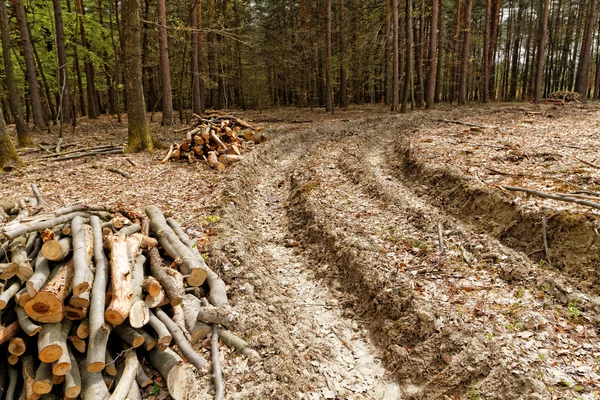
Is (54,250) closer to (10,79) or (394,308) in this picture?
(394,308)

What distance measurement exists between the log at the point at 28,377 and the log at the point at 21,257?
839 millimetres

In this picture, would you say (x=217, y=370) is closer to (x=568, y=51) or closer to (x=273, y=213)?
(x=273, y=213)

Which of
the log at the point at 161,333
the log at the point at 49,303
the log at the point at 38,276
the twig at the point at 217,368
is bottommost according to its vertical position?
the twig at the point at 217,368

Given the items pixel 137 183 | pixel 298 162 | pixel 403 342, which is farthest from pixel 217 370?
pixel 298 162

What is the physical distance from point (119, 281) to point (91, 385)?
1.02 metres

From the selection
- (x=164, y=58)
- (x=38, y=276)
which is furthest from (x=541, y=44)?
(x=38, y=276)

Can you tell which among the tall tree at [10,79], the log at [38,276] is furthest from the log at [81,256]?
the tall tree at [10,79]

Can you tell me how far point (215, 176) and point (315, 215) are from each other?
4.08 metres

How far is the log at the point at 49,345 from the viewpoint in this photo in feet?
10.2

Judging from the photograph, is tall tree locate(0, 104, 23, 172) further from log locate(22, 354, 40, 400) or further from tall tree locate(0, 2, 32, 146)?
log locate(22, 354, 40, 400)

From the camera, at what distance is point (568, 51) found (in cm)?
3675

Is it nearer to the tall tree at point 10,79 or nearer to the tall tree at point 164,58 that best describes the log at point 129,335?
the tall tree at point 10,79

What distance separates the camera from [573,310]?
4484 millimetres

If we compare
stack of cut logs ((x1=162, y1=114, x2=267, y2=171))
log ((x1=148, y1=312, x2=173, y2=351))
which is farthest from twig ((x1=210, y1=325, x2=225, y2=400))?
stack of cut logs ((x1=162, y1=114, x2=267, y2=171))
